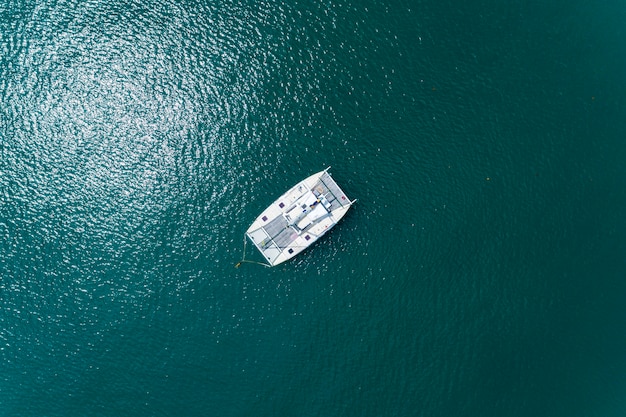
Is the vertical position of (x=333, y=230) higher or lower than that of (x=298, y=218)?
lower

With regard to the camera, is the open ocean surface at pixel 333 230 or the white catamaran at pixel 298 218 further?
the open ocean surface at pixel 333 230

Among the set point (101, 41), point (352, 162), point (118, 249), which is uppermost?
point (101, 41)

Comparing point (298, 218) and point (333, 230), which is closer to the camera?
point (298, 218)

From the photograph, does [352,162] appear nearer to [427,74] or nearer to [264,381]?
[427,74]

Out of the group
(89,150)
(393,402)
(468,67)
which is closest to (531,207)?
(468,67)
